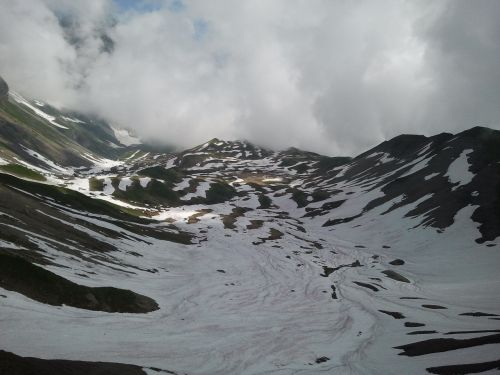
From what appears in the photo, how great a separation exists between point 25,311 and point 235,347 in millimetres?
16009

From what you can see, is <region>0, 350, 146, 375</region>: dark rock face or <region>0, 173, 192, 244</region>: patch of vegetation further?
<region>0, 173, 192, 244</region>: patch of vegetation

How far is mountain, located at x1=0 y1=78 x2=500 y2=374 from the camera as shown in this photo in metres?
27.8

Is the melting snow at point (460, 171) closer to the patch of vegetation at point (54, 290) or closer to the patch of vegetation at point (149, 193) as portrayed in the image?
the patch of vegetation at point (149, 193)

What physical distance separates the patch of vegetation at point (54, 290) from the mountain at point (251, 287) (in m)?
0.12

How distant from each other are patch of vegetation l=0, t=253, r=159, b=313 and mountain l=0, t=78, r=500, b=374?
12cm

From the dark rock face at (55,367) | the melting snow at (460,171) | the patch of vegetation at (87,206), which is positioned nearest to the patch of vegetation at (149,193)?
the patch of vegetation at (87,206)

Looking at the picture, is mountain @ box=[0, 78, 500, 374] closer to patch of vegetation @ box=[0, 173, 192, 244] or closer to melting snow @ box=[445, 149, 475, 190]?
patch of vegetation @ box=[0, 173, 192, 244]

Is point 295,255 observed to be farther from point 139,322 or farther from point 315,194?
point 315,194

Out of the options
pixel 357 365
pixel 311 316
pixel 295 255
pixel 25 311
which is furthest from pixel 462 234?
pixel 25 311

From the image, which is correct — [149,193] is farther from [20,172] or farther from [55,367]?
[55,367]

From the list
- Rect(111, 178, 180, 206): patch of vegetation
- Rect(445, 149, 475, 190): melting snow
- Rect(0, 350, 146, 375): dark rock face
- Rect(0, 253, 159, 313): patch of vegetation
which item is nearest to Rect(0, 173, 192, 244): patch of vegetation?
Rect(0, 253, 159, 313): patch of vegetation

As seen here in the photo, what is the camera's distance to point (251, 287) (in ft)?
188

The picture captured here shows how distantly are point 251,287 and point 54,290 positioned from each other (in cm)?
Answer: 2939

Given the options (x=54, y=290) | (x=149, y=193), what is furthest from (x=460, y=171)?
(x=54, y=290)
